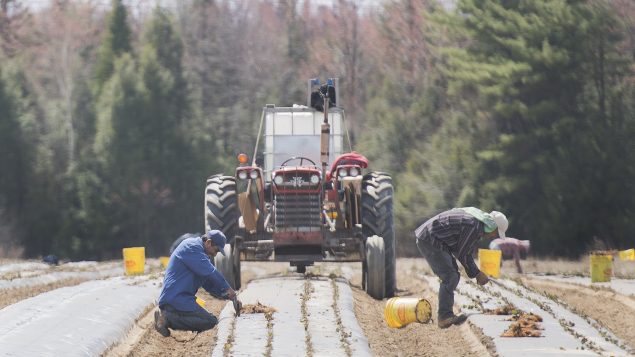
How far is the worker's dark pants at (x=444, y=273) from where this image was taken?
1543cm

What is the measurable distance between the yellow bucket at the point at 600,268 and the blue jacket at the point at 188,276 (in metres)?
9.98

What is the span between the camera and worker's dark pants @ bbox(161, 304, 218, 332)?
14.3 metres

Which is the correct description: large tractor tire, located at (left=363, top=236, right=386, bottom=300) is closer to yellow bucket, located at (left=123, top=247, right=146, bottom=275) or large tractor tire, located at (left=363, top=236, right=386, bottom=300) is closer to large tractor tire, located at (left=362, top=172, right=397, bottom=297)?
large tractor tire, located at (left=362, top=172, right=397, bottom=297)

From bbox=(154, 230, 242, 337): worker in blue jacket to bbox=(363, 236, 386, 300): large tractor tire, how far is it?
17.0 feet

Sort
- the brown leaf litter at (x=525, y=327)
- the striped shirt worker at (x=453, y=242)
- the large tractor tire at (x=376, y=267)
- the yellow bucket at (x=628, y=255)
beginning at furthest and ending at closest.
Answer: the yellow bucket at (x=628, y=255), the large tractor tire at (x=376, y=267), the striped shirt worker at (x=453, y=242), the brown leaf litter at (x=525, y=327)

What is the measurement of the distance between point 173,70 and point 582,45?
2288 cm

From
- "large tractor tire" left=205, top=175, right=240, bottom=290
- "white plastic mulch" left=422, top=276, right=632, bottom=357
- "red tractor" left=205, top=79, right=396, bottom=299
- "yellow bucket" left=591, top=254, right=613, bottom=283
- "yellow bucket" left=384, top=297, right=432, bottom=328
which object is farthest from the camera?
"yellow bucket" left=591, top=254, right=613, bottom=283

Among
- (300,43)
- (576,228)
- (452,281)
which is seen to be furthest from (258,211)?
(300,43)

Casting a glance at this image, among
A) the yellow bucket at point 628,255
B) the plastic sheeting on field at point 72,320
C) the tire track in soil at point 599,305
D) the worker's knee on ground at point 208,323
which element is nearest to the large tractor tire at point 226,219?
the plastic sheeting on field at point 72,320

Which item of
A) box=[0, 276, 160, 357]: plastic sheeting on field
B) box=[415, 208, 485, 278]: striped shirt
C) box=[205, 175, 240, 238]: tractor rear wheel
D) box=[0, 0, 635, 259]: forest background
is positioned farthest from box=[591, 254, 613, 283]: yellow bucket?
box=[0, 0, 635, 259]: forest background

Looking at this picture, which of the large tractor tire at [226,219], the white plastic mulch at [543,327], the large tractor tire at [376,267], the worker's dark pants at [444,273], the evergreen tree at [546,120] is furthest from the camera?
the evergreen tree at [546,120]

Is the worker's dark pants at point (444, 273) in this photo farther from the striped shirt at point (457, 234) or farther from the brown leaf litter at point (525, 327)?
the brown leaf litter at point (525, 327)

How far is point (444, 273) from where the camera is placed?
15477 mm

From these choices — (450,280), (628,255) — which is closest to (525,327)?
(450,280)
